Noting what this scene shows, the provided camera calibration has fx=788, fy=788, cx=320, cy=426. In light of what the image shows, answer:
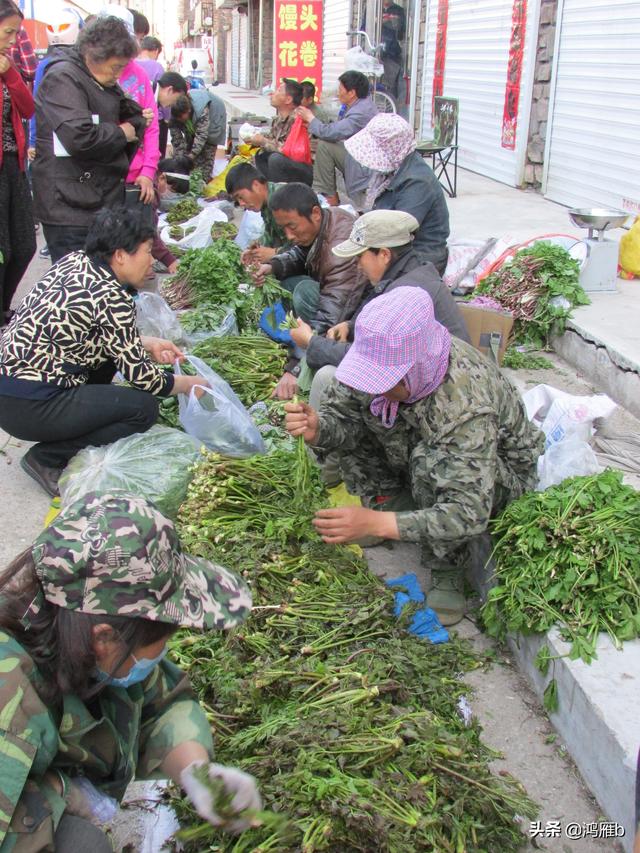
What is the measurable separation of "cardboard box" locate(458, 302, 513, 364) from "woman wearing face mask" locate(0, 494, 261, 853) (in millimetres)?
3245

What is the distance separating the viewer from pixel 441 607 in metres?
2.90

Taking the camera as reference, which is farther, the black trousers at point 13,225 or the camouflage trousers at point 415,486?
the black trousers at point 13,225

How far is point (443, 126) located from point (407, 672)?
8.99 metres

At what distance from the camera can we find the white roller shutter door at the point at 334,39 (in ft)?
57.2

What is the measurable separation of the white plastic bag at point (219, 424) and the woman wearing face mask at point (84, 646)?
208 centimetres

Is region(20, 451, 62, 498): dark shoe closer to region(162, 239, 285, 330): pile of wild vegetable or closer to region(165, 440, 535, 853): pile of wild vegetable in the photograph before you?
region(165, 440, 535, 853): pile of wild vegetable

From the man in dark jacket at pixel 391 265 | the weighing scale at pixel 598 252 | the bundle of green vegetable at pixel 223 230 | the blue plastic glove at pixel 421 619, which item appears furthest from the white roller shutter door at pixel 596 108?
the blue plastic glove at pixel 421 619

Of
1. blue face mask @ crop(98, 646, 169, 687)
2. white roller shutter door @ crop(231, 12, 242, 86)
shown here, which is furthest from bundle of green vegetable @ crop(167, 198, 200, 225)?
white roller shutter door @ crop(231, 12, 242, 86)

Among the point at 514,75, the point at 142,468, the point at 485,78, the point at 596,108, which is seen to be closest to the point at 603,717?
the point at 142,468

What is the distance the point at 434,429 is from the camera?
267 centimetres

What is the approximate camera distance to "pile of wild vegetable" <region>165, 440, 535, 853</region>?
178 centimetres

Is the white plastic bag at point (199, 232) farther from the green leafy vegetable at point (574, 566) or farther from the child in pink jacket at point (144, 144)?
the green leafy vegetable at point (574, 566)

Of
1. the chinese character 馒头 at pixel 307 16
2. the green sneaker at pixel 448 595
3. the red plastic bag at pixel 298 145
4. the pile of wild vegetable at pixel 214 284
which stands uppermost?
the chinese character 馒头 at pixel 307 16

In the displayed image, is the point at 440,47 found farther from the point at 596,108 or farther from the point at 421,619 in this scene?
the point at 421,619
